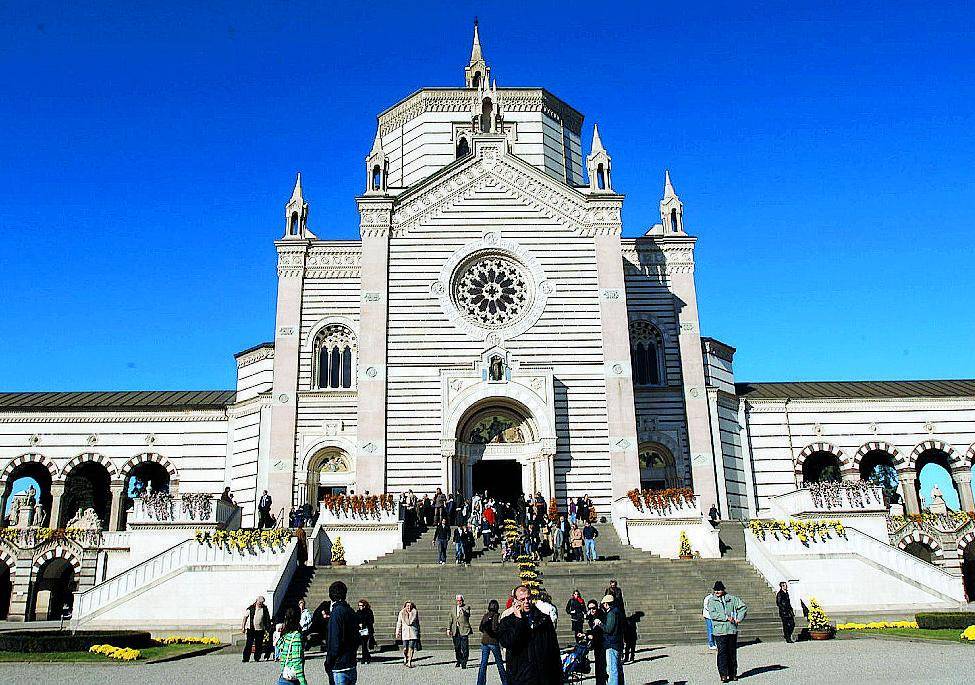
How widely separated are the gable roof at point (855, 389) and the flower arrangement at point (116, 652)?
103ft

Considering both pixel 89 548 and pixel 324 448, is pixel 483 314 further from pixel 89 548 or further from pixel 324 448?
pixel 89 548

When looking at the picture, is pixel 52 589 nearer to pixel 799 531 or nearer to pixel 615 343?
pixel 615 343

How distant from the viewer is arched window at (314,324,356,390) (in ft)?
128

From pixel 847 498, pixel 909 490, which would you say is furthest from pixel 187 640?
pixel 909 490

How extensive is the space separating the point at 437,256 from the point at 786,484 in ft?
64.8

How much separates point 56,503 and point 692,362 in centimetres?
2975

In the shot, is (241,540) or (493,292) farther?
(493,292)

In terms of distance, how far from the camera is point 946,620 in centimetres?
2273

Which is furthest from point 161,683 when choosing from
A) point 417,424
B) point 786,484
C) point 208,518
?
point 786,484

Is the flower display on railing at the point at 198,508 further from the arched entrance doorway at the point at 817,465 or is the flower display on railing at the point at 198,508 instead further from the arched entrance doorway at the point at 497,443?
the arched entrance doorway at the point at 817,465

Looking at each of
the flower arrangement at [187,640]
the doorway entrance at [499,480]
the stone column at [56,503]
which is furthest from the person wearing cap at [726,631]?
the stone column at [56,503]

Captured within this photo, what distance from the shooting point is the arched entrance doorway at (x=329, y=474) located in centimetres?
3756

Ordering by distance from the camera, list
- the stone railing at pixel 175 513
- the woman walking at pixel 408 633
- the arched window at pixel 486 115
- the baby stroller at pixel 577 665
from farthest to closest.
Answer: the arched window at pixel 486 115
the stone railing at pixel 175 513
the woman walking at pixel 408 633
the baby stroller at pixel 577 665

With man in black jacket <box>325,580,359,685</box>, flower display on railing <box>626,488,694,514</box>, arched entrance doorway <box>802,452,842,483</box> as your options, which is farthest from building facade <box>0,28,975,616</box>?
man in black jacket <box>325,580,359,685</box>
